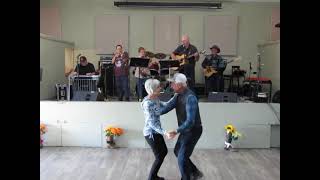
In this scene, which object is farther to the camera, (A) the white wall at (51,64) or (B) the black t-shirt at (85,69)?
(B) the black t-shirt at (85,69)

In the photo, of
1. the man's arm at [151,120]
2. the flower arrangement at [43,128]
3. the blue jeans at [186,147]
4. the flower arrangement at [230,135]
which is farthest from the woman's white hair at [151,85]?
the flower arrangement at [43,128]

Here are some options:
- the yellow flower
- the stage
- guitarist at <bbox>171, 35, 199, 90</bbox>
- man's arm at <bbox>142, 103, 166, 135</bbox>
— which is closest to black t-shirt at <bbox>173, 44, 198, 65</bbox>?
guitarist at <bbox>171, 35, 199, 90</bbox>

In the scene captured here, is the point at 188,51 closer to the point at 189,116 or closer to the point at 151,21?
the point at 151,21

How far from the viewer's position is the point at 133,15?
33.3 ft

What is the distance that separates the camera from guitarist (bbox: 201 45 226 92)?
833 centimetres

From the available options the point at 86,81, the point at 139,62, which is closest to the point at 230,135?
the point at 139,62

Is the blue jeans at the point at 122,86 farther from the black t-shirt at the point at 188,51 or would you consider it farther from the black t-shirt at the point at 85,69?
the black t-shirt at the point at 188,51

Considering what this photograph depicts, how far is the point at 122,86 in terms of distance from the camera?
773cm

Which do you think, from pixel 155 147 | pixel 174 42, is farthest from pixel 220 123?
pixel 174 42

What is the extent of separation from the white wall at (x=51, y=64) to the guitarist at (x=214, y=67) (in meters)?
3.55

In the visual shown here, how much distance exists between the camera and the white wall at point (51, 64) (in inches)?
310

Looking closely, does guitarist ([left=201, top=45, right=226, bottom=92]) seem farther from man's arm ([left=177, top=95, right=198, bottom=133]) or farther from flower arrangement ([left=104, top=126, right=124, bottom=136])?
man's arm ([left=177, top=95, right=198, bottom=133])
